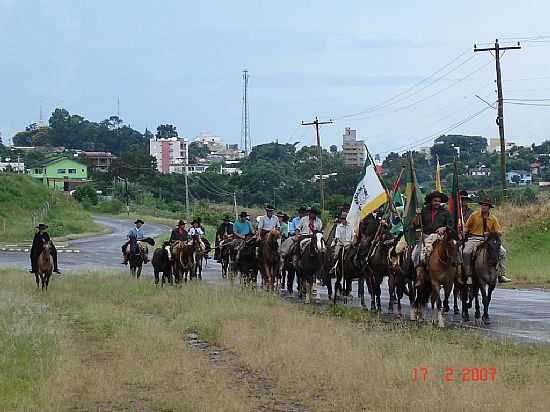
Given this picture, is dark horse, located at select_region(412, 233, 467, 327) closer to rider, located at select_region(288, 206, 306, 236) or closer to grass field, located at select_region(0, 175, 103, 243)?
rider, located at select_region(288, 206, 306, 236)

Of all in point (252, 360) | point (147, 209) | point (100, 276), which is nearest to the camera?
point (252, 360)

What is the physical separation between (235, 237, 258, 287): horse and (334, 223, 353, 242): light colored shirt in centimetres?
487

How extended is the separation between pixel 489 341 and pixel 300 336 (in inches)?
116

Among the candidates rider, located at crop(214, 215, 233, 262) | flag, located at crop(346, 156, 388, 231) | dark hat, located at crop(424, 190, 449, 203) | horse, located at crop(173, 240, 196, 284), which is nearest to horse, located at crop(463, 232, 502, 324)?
dark hat, located at crop(424, 190, 449, 203)

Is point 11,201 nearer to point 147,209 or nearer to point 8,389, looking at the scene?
point 147,209

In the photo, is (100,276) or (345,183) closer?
(100,276)

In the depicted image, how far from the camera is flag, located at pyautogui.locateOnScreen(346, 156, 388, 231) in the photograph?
21406 millimetres

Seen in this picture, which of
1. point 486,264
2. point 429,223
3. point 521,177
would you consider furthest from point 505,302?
point 521,177

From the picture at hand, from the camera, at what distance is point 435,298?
17.8 m

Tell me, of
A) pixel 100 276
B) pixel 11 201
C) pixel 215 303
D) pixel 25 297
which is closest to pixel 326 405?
pixel 215 303

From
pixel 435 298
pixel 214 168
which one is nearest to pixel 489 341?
pixel 435 298

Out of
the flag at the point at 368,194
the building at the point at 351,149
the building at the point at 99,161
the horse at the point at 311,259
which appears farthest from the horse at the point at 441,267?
the building at the point at 99,161

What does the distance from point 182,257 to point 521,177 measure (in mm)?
58080

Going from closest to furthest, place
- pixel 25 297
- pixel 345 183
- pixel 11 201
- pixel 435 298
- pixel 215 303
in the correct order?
pixel 435 298
pixel 215 303
pixel 25 297
pixel 345 183
pixel 11 201
